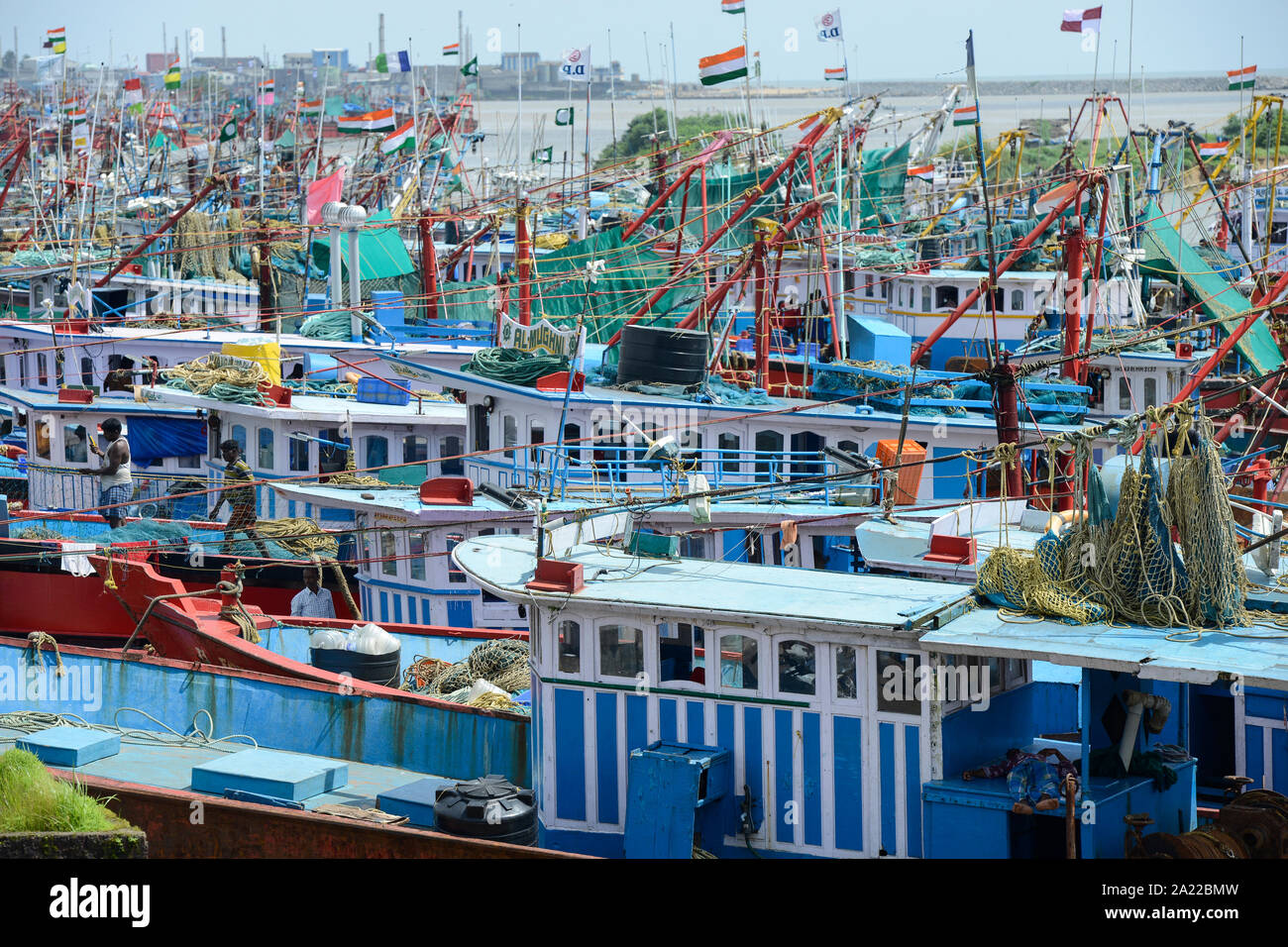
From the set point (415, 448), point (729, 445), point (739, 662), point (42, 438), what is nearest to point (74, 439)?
point (42, 438)

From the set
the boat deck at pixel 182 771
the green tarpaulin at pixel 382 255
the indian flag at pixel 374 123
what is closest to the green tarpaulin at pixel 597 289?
the green tarpaulin at pixel 382 255

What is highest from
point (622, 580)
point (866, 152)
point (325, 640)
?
point (866, 152)

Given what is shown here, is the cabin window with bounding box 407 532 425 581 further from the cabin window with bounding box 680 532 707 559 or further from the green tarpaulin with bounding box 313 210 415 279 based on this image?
the green tarpaulin with bounding box 313 210 415 279

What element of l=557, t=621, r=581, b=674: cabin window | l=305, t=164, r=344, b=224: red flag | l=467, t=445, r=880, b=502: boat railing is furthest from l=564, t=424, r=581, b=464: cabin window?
l=305, t=164, r=344, b=224: red flag

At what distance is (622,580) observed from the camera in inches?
444

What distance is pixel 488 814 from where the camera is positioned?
11.5 metres

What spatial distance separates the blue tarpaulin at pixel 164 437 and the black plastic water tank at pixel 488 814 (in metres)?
12.2

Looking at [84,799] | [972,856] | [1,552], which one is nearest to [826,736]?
[972,856]

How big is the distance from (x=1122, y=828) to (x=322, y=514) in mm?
12775

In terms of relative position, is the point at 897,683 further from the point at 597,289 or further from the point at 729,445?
the point at 597,289

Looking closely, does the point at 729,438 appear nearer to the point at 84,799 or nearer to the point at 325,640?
the point at 325,640

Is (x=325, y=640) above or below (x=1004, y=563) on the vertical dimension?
below

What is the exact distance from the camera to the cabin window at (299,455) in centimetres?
2131

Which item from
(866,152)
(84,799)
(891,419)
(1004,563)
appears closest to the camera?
(84,799)
